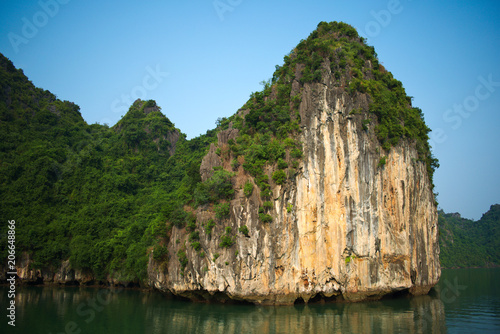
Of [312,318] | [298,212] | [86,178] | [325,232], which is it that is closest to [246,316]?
[312,318]

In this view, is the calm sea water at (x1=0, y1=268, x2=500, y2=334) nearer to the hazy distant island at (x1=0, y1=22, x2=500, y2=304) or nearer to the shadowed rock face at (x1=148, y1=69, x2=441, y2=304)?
the shadowed rock face at (x1=148, y1=69, x2=441, y2=304)

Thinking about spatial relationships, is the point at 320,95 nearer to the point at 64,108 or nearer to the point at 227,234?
the point at 227,234

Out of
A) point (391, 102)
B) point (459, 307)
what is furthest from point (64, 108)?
point (459, 307)

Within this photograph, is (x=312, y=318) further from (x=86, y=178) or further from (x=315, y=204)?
(x=86, y=178)

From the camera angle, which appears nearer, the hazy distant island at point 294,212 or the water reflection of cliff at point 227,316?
the water reflection of cliff at point 227,316

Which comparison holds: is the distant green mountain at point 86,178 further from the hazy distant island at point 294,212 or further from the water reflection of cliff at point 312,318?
the water reflection of cliff at point 312,318

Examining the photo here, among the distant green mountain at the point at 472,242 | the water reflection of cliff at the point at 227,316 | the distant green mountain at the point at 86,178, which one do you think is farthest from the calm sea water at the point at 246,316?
the distant green mountain at the point at 472,242

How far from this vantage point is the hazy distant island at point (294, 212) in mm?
25875

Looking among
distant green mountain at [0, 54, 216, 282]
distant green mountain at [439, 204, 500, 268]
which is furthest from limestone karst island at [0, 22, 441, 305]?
distant green mountain at [439, 204, 500, 268]

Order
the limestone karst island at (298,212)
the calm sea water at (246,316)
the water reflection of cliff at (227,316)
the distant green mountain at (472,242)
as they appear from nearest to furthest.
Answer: the calm sea water at (246,316)
the water reflection of cliff at (227,316)
the limestone karst island at (298,212)
the distant green mountain at (472,242)

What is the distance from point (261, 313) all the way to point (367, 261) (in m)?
8.68

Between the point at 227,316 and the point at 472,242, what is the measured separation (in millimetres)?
79717

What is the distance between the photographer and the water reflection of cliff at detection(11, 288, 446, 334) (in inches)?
737

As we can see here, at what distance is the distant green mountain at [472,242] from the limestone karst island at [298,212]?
50.4 metres
